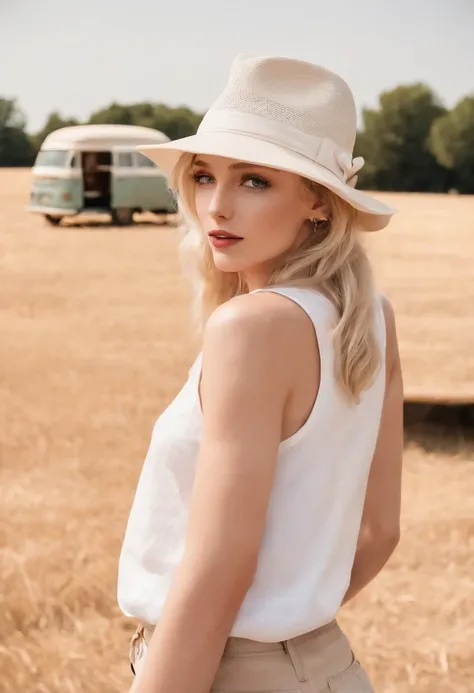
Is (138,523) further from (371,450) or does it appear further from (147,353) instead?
(147,353)

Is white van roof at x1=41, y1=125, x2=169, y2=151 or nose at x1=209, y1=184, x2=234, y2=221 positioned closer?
nose at x1=209, y1=184, x2=234, y2=221

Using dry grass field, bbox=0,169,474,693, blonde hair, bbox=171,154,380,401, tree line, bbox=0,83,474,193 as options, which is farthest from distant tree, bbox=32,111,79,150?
blonde hair, bbox=171,154,380,401

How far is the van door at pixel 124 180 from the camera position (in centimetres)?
2428

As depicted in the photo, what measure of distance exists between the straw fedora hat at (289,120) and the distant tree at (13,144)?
185 ft

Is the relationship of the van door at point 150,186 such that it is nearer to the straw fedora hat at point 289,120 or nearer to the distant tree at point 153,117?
the straw fedora hat at point 289,120

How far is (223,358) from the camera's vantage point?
1288 millimetres

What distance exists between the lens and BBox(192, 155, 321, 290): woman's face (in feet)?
4.95

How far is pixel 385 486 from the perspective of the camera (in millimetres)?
1746

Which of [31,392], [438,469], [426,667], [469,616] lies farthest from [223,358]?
[31,392]

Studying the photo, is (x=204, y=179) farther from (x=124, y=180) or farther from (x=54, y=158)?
(x=54, y=158)

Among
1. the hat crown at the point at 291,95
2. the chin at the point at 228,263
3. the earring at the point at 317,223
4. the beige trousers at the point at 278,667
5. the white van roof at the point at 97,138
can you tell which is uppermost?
the hat crown at the point at 291,95

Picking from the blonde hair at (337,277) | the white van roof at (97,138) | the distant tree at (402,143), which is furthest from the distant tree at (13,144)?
the blonde hair at (337,277)

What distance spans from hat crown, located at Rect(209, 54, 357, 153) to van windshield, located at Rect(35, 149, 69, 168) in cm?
2362

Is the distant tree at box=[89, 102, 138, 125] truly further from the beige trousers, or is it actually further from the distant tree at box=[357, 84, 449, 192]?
the beige trousers
